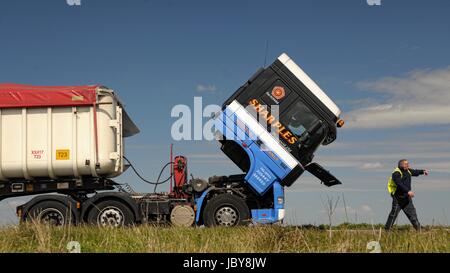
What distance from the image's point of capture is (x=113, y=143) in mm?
13203

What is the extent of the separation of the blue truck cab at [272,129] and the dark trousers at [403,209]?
2.23m

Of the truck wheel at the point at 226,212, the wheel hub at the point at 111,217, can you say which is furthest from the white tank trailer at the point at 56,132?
the truck wheel at the point at 226,212

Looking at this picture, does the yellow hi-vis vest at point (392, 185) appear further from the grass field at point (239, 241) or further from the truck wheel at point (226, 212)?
the grass field at point (239, 241)

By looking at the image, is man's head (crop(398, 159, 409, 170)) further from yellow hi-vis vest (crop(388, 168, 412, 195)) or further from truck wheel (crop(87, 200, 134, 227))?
truck wheel (crop(87, 200, 134, 227))

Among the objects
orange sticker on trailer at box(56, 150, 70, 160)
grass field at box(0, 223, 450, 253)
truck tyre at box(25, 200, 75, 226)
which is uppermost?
orange sticker on trailer at box(56, 150, 70, 160)

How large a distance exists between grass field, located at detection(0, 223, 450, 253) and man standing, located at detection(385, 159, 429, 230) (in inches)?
130

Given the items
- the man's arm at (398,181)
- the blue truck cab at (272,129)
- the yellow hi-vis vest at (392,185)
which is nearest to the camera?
the blue truck cab at (272,129)

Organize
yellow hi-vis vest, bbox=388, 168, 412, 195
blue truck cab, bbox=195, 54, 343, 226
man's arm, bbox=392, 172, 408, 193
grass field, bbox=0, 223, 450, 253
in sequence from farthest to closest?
yellow hi-vis vest, bbox=388, 168, 412, 195 < man's arm, bbox=392, 172, 408, 193 < blue truck cab, bbox=195, 54, 343, 226 < grass field, bbox=0, 223, 450, 253

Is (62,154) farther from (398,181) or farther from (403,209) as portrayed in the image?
(403,209)

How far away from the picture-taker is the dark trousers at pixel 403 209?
13242 millimetres

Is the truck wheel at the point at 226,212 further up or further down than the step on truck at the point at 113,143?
further down

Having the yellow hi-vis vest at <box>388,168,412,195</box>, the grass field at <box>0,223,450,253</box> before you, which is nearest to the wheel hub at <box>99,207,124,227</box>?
the grass field at <box>0,223,450,253</box>

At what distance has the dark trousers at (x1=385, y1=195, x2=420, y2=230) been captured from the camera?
13242mm
